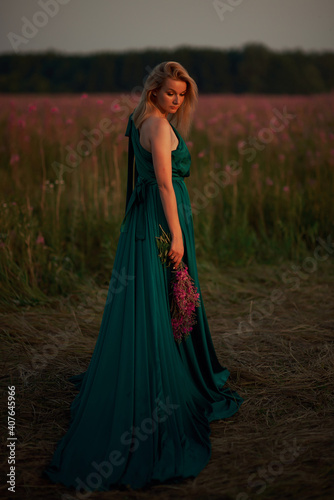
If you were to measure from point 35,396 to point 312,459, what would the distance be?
4.42ft

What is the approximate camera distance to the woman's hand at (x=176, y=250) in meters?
1.74

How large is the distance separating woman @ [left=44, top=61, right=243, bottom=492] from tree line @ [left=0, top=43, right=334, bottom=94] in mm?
10530

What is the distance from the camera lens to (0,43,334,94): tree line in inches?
450

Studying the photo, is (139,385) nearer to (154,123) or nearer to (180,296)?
(180,296)

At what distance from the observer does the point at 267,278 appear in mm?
3869

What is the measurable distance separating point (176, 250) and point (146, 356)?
0.43 m

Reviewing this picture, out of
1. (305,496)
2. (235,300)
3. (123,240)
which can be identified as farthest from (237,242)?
(305,496)

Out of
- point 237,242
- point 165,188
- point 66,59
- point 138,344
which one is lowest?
point 138,344

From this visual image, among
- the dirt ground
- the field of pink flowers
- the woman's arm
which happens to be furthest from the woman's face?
the field of pink flowers

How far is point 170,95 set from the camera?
1733mm

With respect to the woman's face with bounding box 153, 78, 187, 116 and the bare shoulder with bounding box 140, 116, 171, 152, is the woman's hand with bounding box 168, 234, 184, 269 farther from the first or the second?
the woman's face with bounding box 153, 78, 187, 116

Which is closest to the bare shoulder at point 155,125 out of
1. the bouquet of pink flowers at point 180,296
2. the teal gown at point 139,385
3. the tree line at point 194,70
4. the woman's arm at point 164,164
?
the woman's arm at point 164,164

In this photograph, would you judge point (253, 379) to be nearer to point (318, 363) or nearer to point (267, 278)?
point (318, 363)

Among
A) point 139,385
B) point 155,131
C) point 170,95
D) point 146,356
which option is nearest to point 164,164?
point 155,131
